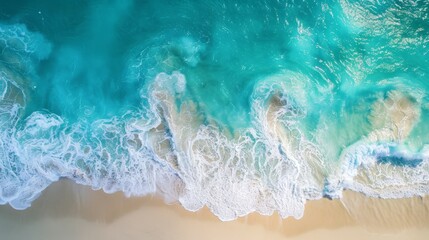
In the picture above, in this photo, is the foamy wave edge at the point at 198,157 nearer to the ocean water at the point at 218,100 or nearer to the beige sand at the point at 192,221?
the ocean water at the point at 218,100

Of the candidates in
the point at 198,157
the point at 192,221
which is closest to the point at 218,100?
the point at 198,157

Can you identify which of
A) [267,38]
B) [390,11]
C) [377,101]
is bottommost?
[377,101]

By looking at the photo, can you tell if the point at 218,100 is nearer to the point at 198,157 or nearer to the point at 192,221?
the point at 198,157

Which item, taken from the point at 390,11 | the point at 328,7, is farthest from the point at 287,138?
the point at 390,11

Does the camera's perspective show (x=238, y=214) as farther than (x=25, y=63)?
No

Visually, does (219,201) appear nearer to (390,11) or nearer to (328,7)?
(328,7)
